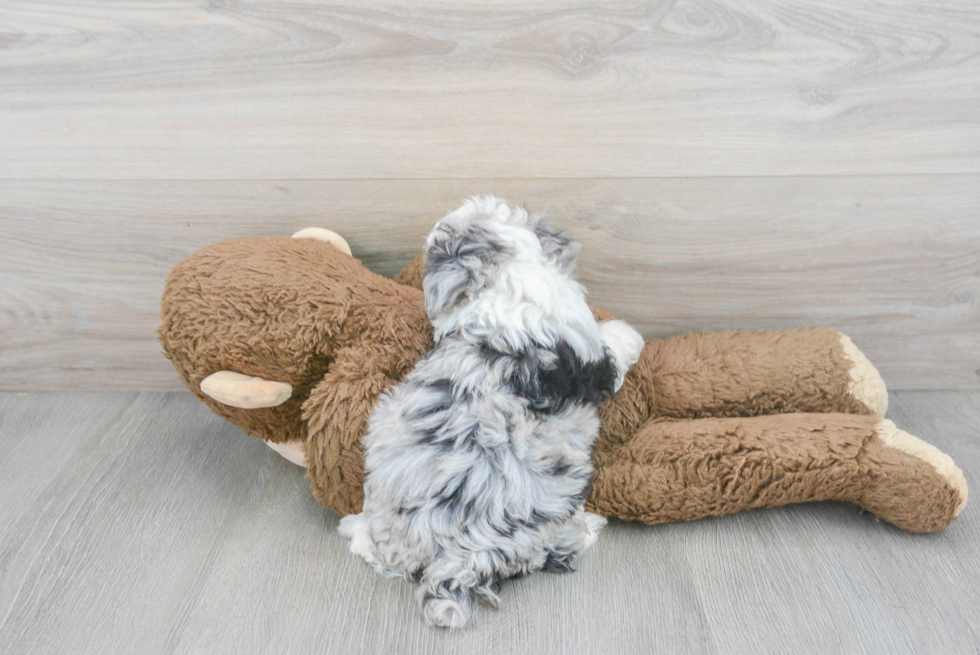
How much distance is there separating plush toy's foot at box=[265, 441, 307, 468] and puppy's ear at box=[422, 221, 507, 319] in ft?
1.19

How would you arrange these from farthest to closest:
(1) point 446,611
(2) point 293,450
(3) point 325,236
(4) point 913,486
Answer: (3) point 325,236, (2) point 293,450, (4) point 913,486, (1) point 446,611

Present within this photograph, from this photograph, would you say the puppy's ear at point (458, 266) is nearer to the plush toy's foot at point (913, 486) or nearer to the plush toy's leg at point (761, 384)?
the plush toy's leg at point (761, 384)

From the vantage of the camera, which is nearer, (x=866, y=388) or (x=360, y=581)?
(x=360, y=581)

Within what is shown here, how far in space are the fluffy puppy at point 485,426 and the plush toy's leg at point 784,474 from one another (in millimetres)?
125

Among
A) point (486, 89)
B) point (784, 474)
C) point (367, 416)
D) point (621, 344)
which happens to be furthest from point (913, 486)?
point (486, 89)

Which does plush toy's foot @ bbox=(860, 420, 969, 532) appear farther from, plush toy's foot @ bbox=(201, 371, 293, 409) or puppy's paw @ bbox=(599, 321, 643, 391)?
plush toy's foot @ bbox=(201, 371, 293, 409)

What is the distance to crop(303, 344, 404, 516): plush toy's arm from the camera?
1082 mm

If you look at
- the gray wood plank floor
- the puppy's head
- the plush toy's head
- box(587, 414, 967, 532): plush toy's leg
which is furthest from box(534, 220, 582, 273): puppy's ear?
the gray wood plank floor

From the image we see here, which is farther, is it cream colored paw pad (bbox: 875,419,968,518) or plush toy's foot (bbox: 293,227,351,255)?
plush toy's foot (bbox: 293,227,351,255)

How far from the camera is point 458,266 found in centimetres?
104

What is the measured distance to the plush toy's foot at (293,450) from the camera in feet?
3.96

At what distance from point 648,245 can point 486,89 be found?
0.46 metres

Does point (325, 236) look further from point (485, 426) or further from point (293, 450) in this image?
point (485, 426)

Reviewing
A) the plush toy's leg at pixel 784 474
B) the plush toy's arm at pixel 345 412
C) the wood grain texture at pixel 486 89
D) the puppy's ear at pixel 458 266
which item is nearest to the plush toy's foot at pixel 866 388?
the plush toy's leg at pixel 784 474
